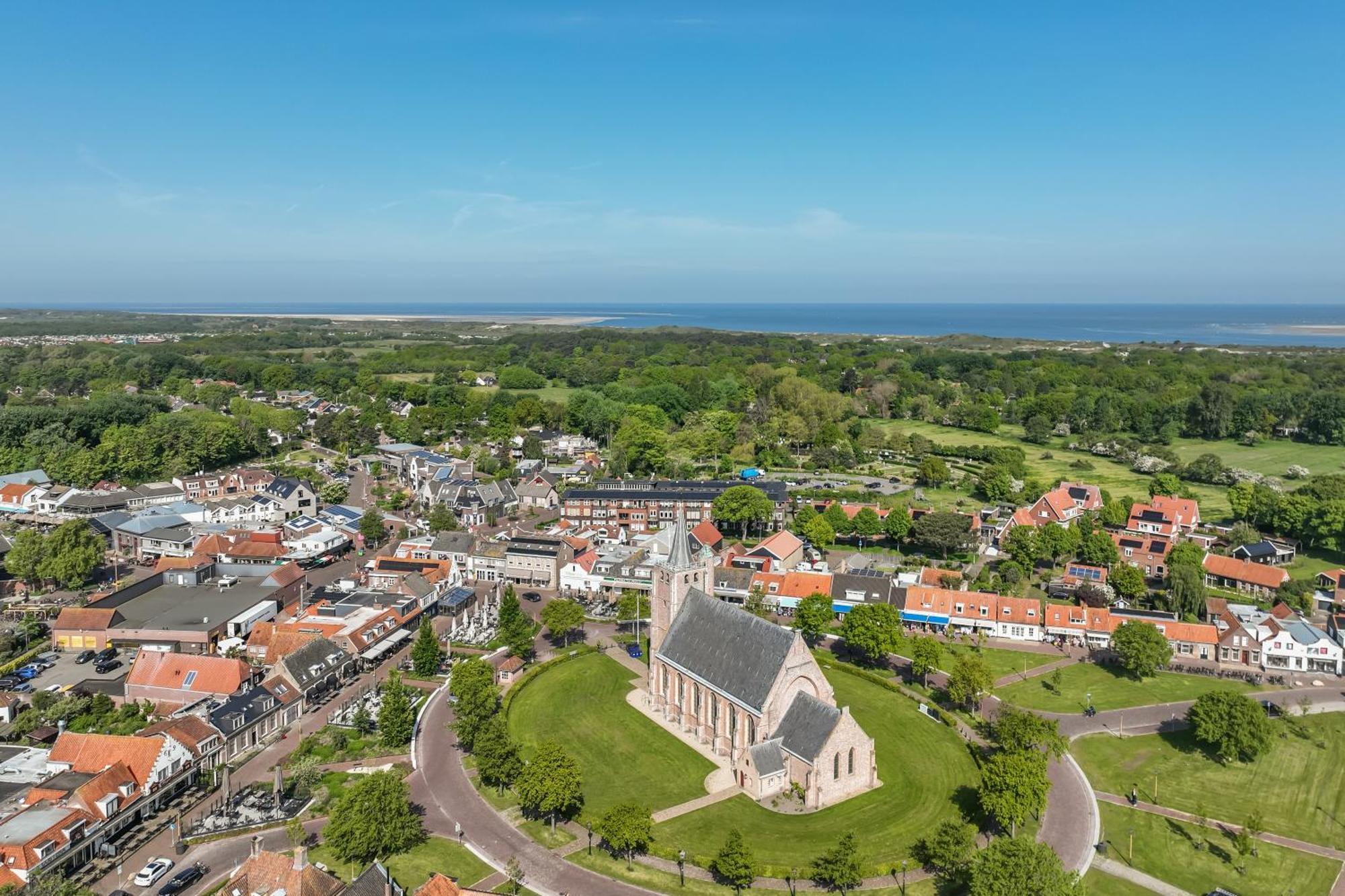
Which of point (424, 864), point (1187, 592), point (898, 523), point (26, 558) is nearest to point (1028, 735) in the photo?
point (424, 864)

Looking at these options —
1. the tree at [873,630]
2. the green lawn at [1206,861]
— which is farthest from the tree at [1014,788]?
the tree at [873,630]

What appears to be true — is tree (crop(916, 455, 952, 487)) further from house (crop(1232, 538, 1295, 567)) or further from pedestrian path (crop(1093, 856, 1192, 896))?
pedestrian path (crop(1093, 856, 1192, 896))

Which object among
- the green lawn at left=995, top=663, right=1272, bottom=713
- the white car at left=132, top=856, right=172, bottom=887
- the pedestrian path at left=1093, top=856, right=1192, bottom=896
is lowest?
the green lawn at left=995, top=663, right=1272, bottom=713

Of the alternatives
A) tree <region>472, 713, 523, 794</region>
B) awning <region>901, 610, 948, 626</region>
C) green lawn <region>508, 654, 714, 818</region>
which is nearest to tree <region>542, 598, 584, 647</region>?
green lawn <region>508, 654, 714, 818</region>

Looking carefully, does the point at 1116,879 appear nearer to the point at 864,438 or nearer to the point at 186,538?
the point at 186,538

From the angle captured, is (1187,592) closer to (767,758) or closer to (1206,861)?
(1206,861)
